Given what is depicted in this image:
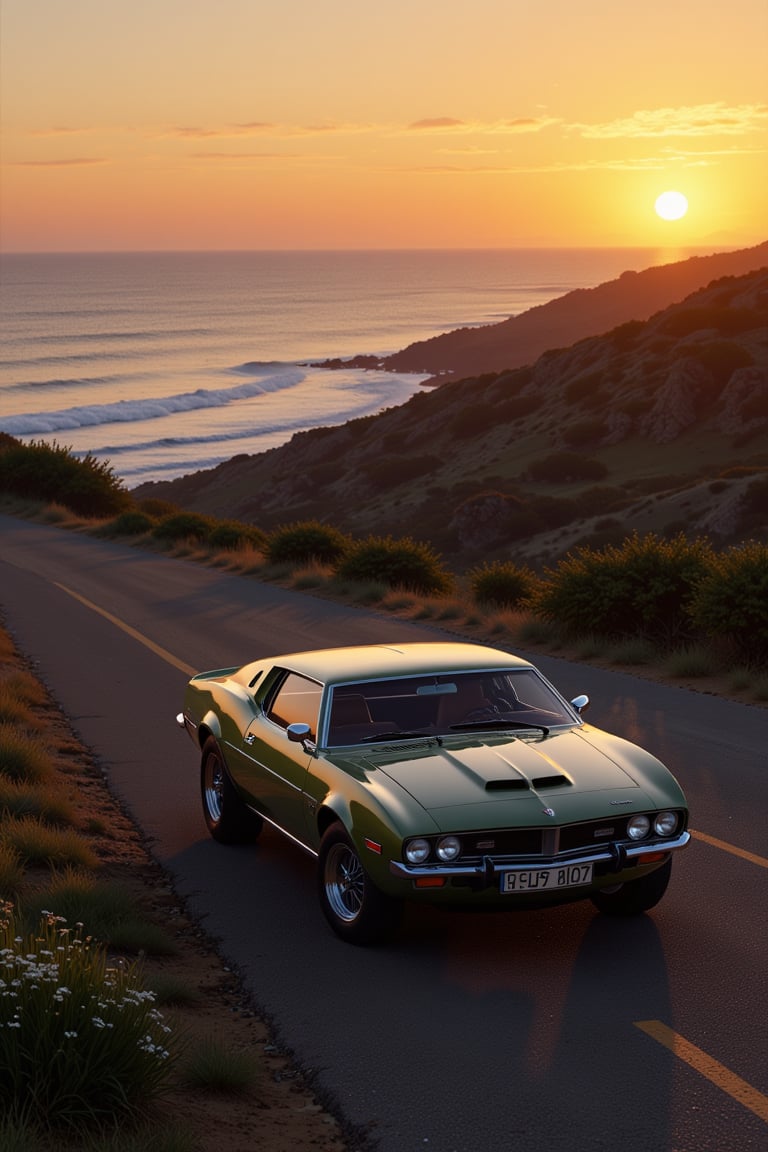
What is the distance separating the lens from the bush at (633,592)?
750 inches

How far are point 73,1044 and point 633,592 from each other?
1530 cm

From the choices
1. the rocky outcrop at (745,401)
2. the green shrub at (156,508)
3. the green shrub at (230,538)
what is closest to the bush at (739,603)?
the green shrub at (230,538)

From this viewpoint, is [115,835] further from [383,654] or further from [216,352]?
[216,352]

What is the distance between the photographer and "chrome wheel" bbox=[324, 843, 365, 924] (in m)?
7.53

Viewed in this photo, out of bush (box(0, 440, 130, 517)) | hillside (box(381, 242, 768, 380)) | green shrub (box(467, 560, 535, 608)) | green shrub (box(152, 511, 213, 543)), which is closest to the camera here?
green shrub (box(467, 560, 535, 608))

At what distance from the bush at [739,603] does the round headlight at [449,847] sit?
10711 millimetres

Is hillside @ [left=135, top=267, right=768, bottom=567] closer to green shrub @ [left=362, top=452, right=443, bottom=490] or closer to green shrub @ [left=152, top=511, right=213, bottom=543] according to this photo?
green shrub @ [left=362, top=452, right=443, bottom=490]

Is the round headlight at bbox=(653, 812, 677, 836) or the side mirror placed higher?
the side mirror

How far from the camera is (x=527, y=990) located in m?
6.78

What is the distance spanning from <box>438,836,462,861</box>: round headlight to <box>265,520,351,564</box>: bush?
22774mm

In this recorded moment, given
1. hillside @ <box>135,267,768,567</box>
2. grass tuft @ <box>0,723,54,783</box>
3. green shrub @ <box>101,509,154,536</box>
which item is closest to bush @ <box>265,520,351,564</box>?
green shrub @ <box>101,509,154,536</box>

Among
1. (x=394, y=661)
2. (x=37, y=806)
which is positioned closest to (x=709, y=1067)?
(x=394, y=661)

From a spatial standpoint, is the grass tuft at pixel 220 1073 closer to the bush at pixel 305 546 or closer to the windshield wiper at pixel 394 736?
the windshield wiper at pixel 394 736

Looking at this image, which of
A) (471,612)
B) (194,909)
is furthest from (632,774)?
(471,612)
